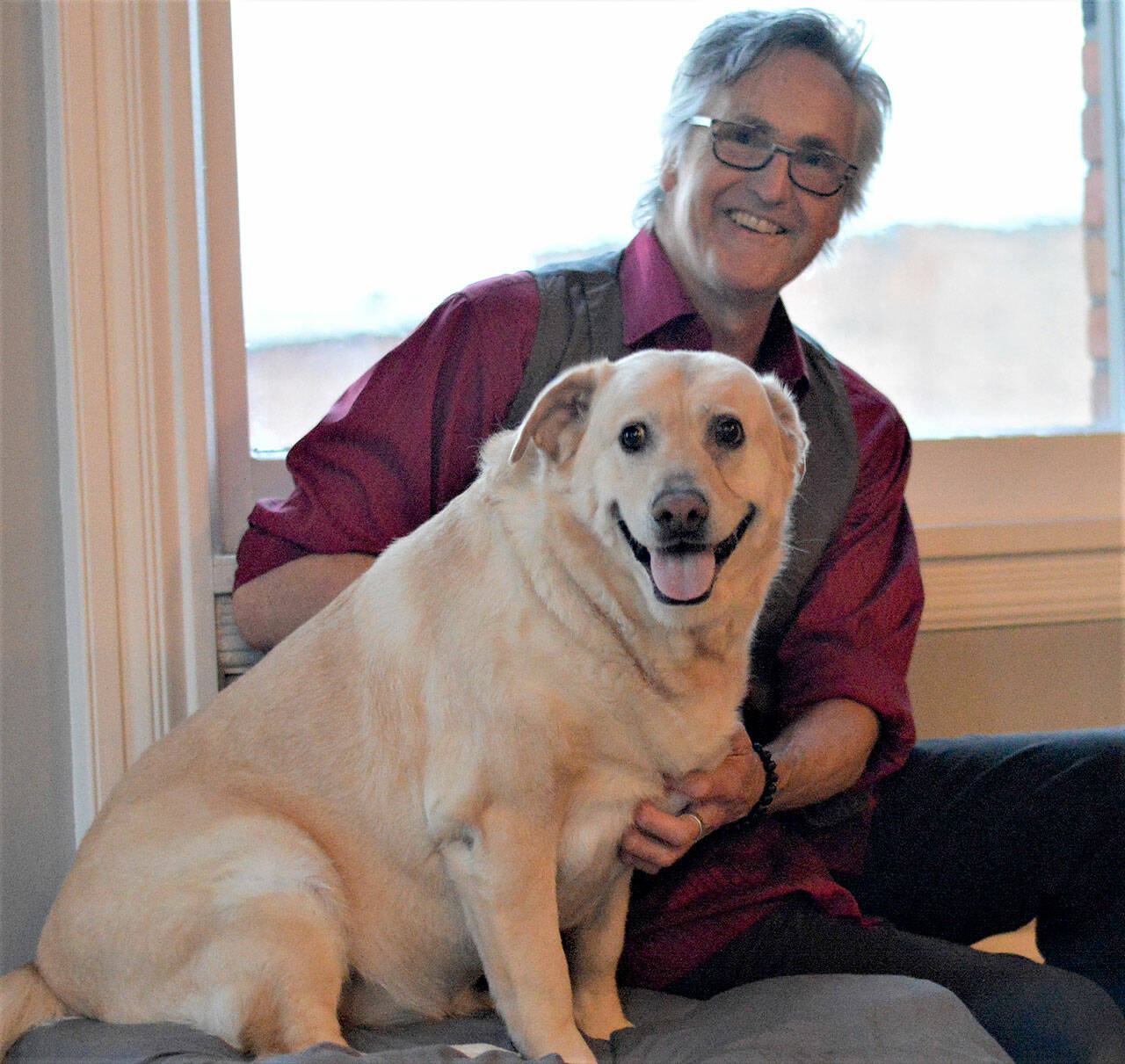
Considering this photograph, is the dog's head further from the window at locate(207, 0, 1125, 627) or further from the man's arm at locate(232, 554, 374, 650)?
the window at locate(207, 0, 1125, 627)

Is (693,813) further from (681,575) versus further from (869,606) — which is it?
(869,606)

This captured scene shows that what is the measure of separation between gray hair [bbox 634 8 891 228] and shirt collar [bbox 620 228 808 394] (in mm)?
142

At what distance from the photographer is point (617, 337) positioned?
1695mm

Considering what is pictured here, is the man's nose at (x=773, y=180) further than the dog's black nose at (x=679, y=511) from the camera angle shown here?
Yes

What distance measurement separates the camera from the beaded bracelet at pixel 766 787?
1.53m

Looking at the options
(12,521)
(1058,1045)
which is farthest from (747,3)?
(1058,1045)

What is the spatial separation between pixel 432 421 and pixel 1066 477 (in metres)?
1.59

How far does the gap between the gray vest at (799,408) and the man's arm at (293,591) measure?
0.33 m

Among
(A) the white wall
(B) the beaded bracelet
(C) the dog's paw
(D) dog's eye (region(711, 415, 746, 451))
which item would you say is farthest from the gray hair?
(C) the dog's paw

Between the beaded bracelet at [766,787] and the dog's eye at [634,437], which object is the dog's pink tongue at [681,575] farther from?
the beaded bracelet at [766,787]

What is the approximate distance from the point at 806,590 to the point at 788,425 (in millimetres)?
426

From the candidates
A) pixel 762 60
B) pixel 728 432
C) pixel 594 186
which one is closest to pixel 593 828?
pixel 728 432

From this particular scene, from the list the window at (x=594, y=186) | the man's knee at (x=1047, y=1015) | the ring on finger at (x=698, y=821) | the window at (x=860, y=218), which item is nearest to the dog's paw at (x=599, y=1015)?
the ring on finger at (x=698, y=821)

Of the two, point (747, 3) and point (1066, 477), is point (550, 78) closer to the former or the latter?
point (747, 3)
